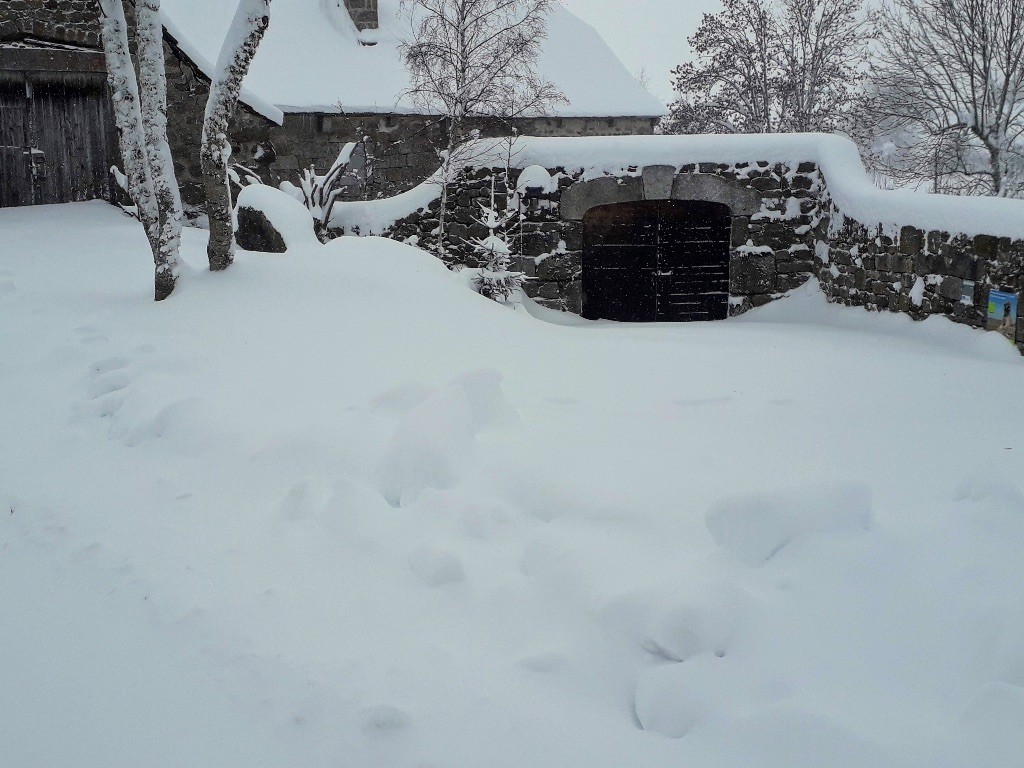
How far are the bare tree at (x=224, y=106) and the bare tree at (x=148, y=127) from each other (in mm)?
248

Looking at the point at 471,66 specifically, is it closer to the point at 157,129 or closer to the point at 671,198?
the point at 671,198

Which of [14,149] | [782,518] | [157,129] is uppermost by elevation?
[14,149]

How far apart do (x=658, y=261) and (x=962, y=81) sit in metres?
8.56

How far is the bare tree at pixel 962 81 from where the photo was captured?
15250 mm

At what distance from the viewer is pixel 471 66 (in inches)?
566

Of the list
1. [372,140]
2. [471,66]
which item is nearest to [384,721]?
[372,140]

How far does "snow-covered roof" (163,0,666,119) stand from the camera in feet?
45.4

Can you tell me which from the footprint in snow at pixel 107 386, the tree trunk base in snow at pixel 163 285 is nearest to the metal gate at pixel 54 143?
the tree trunk base in snow at pixel 163 285

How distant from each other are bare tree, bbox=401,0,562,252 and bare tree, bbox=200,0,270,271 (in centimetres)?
749

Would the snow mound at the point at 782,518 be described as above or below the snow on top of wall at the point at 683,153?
below

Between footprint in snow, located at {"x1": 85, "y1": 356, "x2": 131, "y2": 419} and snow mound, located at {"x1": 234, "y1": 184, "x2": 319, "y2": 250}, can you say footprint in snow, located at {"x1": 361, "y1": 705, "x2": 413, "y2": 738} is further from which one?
snow mound, located at {"x1": 234, "y1": 184, "x2": 319, "y2": 250}

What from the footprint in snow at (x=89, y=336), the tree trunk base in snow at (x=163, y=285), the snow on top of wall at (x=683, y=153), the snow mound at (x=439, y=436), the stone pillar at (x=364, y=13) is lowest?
the snow mound at (x=439, y=436)

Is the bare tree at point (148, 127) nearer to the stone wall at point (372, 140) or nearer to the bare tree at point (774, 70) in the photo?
the stone wall at point (372, 140)

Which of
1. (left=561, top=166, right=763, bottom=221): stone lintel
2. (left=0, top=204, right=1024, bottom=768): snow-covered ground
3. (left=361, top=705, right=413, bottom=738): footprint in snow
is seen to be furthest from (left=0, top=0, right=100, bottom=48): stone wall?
(left=361, top=705, right=413, bottom=738): footprint in snow
